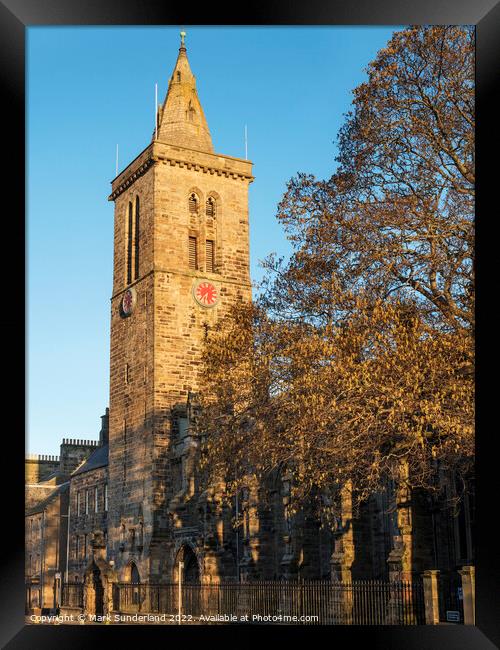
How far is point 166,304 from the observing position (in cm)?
4412

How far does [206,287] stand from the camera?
150 feet

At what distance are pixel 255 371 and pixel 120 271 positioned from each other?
25.9 m

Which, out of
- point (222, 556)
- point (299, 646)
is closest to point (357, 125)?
point (299, 646)

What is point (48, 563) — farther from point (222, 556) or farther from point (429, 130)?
point (429, 130)

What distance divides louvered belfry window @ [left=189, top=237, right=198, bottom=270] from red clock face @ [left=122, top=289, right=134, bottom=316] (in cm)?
357

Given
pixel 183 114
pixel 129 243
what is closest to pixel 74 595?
pixel 129 243

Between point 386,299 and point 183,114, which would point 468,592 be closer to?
point 386,299

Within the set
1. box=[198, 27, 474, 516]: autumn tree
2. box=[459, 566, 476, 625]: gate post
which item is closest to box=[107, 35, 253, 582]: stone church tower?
box=[198, 27, 474, 516]: autumn tree

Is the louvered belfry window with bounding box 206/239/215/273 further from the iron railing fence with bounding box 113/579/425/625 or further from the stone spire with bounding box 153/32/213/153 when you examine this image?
the iron railing fence with bounding box 113/579/425/625

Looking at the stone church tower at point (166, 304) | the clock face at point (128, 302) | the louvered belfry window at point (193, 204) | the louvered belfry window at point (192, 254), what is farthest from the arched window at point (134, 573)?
the louvered belfry window at point (193, 204)
